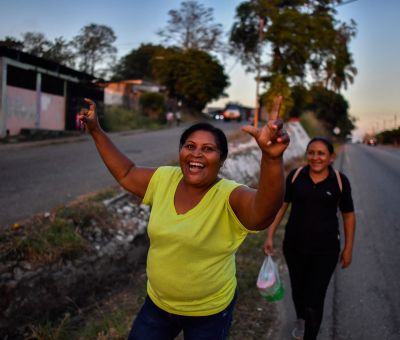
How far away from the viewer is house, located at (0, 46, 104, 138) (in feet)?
56.7

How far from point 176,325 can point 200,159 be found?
0.91 m

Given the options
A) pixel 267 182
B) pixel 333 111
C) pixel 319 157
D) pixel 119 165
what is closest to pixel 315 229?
pixel 319 157

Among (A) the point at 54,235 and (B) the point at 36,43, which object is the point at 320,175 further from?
(B) the point at 36,43

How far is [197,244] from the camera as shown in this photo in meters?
2.07

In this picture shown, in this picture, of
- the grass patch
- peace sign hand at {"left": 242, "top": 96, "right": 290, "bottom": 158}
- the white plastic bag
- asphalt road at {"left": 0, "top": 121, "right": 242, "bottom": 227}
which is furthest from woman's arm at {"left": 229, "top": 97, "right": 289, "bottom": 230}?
asphalt road at {"left": 0, "top": 121, "right": 242, "bottom": 227}

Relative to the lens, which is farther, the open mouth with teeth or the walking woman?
the walking woman

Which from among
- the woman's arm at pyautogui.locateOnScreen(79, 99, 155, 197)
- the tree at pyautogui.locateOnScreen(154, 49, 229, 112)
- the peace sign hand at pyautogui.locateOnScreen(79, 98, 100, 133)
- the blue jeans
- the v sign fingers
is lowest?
the blue jeans

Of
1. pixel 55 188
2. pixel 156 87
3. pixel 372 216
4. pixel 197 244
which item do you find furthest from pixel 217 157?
pixel 156 87

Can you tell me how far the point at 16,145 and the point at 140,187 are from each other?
47.3ft

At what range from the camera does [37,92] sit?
19.6m

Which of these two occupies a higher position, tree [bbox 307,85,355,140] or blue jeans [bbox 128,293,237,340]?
tree [bbox 307,85,355,140]

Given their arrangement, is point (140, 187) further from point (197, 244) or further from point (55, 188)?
point (55, 188)

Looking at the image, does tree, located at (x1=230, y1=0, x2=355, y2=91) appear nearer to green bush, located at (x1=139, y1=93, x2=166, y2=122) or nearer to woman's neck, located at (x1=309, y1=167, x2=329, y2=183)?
green bush, located at (x1=139, y1=93, x2=166, y2=122)

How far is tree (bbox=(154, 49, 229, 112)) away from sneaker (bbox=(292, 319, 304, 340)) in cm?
4050
